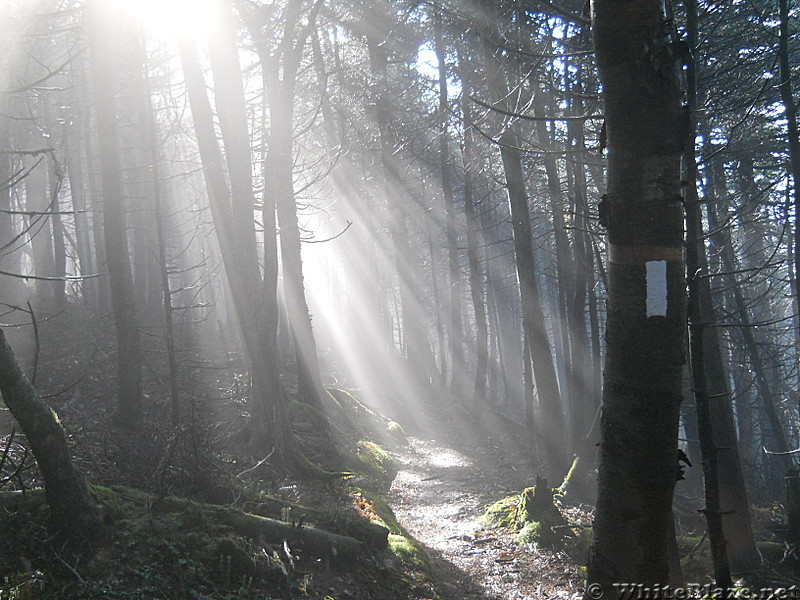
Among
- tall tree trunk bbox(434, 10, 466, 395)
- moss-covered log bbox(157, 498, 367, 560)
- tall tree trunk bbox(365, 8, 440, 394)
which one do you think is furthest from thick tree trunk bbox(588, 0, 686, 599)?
tall tree trunk bbox(365, 8, 440, 394)

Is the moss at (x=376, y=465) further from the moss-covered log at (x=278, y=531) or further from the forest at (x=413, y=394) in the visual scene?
the moss-covered log at (x=278, y=531)

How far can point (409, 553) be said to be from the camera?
6.52 m

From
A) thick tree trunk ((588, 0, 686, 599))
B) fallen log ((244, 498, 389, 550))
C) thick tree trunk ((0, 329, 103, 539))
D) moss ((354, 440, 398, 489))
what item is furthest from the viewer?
moss ((354, 440, 398, 489))

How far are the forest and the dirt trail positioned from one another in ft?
0.21

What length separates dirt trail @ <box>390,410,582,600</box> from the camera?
21.1ft

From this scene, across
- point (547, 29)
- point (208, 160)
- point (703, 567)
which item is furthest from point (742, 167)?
point (208, 160)

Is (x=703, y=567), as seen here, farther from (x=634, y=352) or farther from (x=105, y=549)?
(x=105, y=549)

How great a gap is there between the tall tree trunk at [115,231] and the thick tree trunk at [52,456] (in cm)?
543

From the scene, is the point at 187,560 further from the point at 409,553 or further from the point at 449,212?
the point at 449,212

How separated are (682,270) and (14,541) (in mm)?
4840

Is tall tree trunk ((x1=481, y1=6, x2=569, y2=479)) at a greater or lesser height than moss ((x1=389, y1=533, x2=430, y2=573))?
greater

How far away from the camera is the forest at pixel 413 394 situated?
10.7 feet

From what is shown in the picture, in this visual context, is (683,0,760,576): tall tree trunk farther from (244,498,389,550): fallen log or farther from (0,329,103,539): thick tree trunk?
(0,329,103,539): thick tree trunk

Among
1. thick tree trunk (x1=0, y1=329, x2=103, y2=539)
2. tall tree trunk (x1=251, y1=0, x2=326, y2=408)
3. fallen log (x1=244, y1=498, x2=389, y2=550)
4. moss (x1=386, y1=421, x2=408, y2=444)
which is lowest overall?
moss (x1=386, y1=421, x2=408, y2=444)
